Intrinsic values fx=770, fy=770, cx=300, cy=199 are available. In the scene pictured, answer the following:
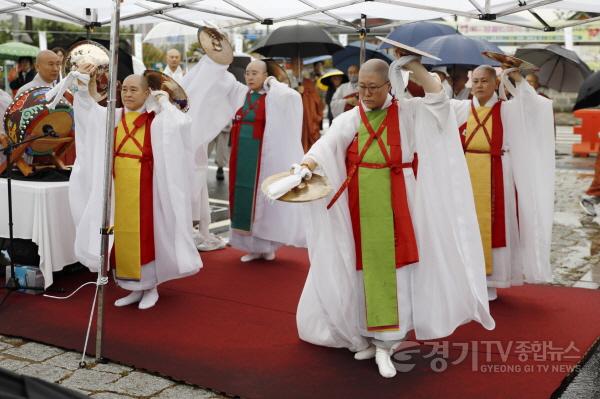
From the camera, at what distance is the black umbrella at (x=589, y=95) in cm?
912

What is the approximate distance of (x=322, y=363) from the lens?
15.4 feet

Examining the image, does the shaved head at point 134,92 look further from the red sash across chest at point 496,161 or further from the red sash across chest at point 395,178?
the red sash across chest at point 496,161

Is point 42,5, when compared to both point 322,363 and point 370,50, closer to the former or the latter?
point 370,50

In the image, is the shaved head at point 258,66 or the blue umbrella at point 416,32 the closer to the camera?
the shaved head at point 258,66

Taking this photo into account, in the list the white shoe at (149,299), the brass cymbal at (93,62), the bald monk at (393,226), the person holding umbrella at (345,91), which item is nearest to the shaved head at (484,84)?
the bald monk at (393,226)

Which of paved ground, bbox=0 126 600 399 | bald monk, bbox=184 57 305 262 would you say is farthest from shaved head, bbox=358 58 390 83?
bald monk, bbox=184 57 305 262

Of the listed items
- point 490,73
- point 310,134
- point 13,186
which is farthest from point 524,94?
point 310,134

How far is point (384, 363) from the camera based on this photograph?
15.0 ft

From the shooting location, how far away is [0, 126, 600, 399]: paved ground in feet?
14.1

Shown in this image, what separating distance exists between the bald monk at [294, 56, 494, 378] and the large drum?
2.64m

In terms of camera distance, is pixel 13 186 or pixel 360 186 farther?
pixel 13 186

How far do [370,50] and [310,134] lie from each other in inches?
66.3

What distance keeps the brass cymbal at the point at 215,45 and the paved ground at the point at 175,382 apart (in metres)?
2.44

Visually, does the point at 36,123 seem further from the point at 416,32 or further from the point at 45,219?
the point at 416,32
